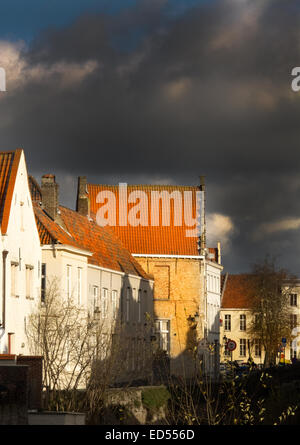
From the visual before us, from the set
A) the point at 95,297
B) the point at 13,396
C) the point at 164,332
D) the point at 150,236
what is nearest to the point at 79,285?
the point at 95,297

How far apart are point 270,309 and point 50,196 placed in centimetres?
4408

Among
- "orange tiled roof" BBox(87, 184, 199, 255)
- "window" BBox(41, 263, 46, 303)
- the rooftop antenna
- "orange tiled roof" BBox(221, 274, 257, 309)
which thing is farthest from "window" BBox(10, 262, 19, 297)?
"orange tiled roof" BBox(221, 274, 257, 309)

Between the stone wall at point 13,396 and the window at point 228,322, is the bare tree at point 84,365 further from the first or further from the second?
the window at point 228,322

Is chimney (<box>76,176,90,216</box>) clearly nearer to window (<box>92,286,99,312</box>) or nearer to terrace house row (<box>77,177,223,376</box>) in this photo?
terrace house row (<box>77,177,223,376</box>)

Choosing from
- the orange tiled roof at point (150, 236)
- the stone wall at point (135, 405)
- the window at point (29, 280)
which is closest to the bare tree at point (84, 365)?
the stone wall at point (135, 405)

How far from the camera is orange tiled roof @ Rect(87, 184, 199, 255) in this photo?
234 feet

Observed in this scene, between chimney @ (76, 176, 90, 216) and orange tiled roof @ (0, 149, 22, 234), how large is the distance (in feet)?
69.3

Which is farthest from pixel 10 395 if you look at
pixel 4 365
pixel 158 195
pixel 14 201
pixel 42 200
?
pixel 158 195

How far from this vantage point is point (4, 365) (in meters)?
20.2

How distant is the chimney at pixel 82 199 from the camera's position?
63.4m

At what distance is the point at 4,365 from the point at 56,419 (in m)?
1.91

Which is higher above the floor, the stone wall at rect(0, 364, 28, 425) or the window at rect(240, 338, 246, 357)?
the window at rect(240, 338, 246, 357)

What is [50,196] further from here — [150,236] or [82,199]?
[150,236]

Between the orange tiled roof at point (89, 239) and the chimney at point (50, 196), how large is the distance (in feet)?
1.89
